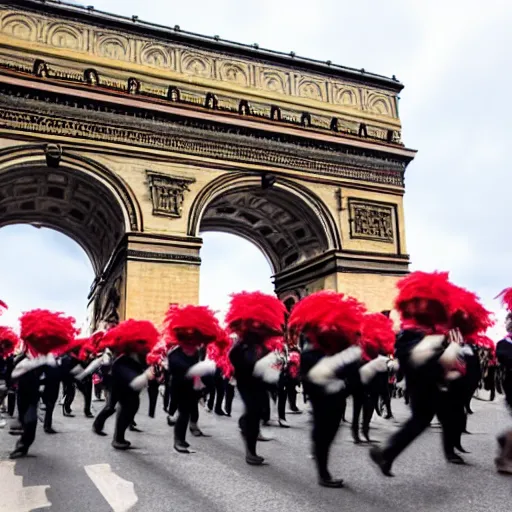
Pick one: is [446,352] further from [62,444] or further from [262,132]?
[262,132]

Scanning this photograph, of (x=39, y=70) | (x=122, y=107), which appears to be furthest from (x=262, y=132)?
(x=39, y=70)

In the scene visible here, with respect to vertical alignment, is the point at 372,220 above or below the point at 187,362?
above

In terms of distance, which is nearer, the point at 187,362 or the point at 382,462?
the point at 382,462

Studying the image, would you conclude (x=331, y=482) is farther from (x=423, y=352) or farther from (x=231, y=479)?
(x=423, y=352)

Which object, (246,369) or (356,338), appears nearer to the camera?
(356,338)

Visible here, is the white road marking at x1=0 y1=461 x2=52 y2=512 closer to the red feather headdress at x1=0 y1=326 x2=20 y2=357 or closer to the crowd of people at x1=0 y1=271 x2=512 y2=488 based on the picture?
the crowd of people at x1=0 y1=271 x2=512 y2=488

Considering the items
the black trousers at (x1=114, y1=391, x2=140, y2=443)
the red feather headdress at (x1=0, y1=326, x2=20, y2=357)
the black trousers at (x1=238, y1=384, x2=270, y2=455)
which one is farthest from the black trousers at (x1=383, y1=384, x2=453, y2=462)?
the red feather headdress at (x1=0, y1=326, x2=20, y2=357)

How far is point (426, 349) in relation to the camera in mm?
4664

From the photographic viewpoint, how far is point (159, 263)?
17.9 metres

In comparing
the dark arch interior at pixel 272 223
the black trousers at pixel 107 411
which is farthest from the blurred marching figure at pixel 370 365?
the dark arch interior at pixel 272 223

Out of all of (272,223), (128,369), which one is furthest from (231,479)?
(272,223)

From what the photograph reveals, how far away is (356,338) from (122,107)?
15.7 meters

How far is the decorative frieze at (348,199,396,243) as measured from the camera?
69.5 ft

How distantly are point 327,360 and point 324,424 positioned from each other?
1.80ft
